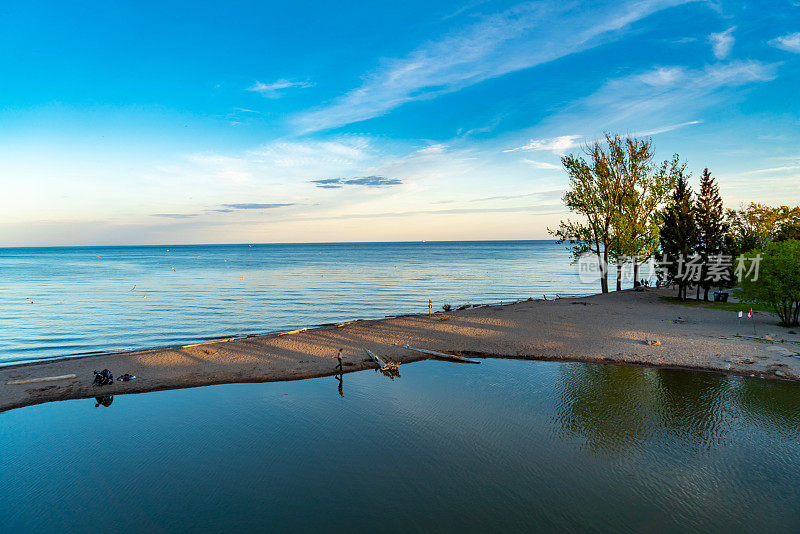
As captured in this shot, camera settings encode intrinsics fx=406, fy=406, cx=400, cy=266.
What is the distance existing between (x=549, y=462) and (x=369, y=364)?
44.0ft

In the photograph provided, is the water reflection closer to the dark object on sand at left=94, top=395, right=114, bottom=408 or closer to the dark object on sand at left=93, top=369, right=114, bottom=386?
the dark object on sand at left=94, top=395, right=114, bottom=408

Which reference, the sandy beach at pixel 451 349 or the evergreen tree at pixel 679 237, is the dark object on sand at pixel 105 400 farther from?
the evergreen tree at pixel 679 237

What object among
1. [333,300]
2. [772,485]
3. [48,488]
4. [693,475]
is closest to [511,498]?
[693,475]

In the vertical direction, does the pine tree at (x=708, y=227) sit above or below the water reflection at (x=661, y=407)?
above

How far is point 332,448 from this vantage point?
1653 centimetres

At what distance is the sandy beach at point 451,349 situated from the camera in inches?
901

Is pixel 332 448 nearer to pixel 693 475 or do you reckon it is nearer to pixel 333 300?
pixel 693 475

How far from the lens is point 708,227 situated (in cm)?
4372

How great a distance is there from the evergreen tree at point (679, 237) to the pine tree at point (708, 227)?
0.63 meters

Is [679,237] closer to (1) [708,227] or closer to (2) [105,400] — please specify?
(1) [708,227]

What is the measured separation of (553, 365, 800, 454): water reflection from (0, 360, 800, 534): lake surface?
0.32ft

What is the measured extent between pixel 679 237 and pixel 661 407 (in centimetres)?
3298

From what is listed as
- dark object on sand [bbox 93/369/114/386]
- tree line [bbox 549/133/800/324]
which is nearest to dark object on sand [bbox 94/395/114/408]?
dark object on sand [bbox 93/369/114/386]

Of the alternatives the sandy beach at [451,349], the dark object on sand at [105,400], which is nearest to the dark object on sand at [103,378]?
the sandy beach at [451,349]
